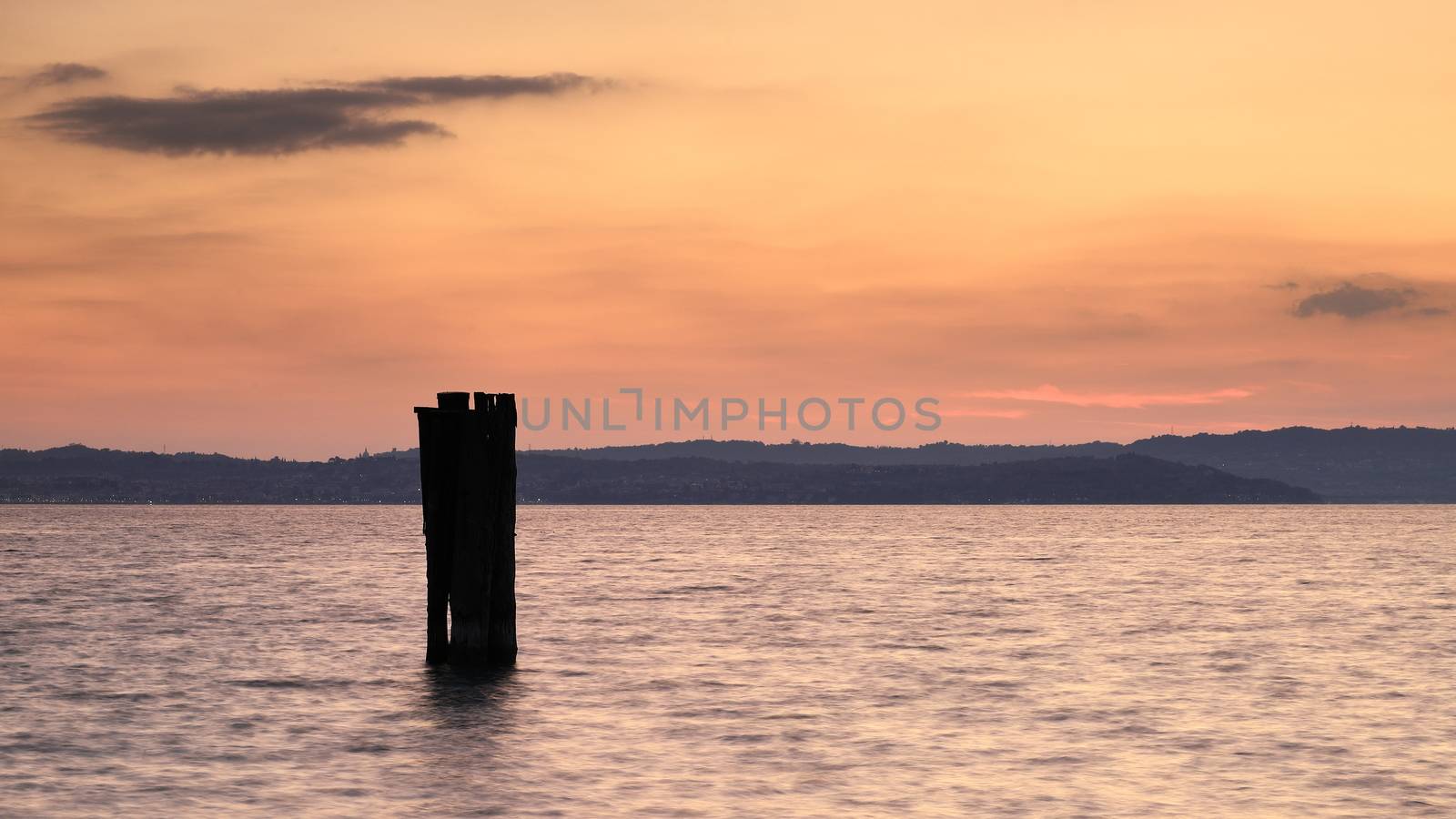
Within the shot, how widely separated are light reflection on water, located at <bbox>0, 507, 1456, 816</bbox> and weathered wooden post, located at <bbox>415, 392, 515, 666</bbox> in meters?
1.13

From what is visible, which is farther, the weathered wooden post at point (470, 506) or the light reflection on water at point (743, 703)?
the weathered wooden post at point (470, 506)

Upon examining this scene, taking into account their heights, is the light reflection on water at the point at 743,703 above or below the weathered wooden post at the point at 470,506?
below

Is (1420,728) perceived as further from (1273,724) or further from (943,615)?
(943,615)

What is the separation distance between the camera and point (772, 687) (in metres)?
24.8

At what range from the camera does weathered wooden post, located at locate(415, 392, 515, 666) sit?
76.9 feet

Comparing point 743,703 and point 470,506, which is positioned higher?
point 470,506

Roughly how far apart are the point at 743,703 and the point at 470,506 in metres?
5.00

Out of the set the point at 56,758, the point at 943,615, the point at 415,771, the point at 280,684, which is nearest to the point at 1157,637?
the point at 943,615

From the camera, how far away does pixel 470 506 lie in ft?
76.8

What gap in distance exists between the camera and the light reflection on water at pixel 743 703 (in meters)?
16.2

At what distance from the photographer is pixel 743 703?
2288 cm

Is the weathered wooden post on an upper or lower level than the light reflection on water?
upper

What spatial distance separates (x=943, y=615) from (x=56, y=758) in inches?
1035

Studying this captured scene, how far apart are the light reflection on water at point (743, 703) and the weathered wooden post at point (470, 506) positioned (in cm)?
113
